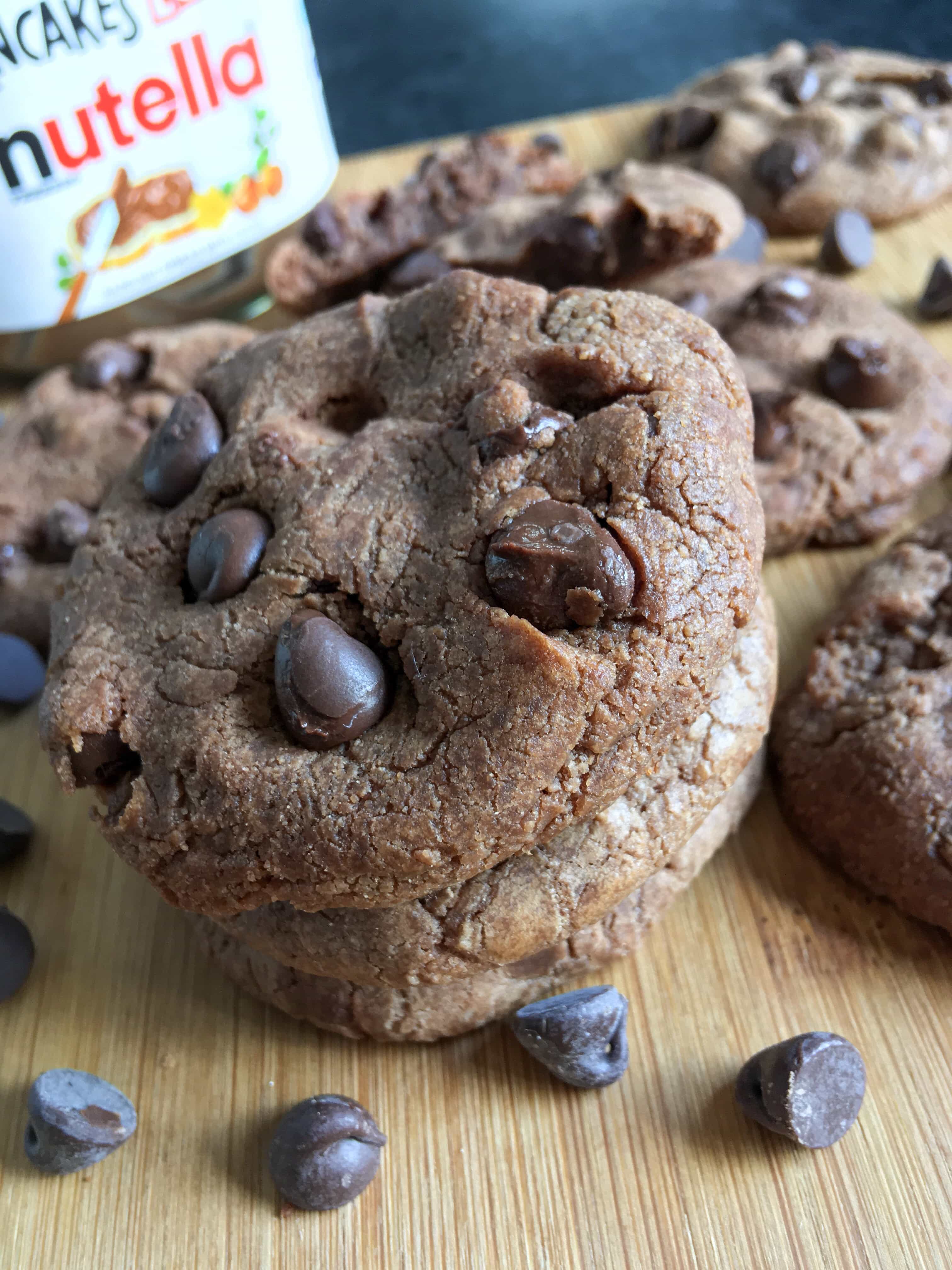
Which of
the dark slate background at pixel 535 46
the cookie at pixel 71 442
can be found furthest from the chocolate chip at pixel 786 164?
the dark slate background at pixel 535 46

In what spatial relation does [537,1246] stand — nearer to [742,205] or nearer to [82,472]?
[82,472]

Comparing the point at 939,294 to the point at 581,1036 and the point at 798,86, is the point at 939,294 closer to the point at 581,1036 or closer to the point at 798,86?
the point at 798,86

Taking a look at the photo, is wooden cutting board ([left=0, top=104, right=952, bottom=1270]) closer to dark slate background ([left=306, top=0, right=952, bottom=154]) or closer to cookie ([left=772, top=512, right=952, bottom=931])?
cookie ([left=772, top=512, right=952, bottom=931])

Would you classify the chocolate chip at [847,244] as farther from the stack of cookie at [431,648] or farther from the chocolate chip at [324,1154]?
the chocolate chip at [324,1154]

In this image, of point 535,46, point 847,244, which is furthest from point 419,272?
point 535,46

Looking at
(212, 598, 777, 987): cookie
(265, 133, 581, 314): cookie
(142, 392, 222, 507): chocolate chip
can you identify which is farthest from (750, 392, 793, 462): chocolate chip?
(142, 392, 222, 507): chocolate chip

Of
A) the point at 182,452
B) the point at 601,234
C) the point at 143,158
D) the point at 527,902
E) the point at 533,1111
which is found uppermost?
the point at 143,158

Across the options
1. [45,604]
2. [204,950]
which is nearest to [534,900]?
[204,950]
